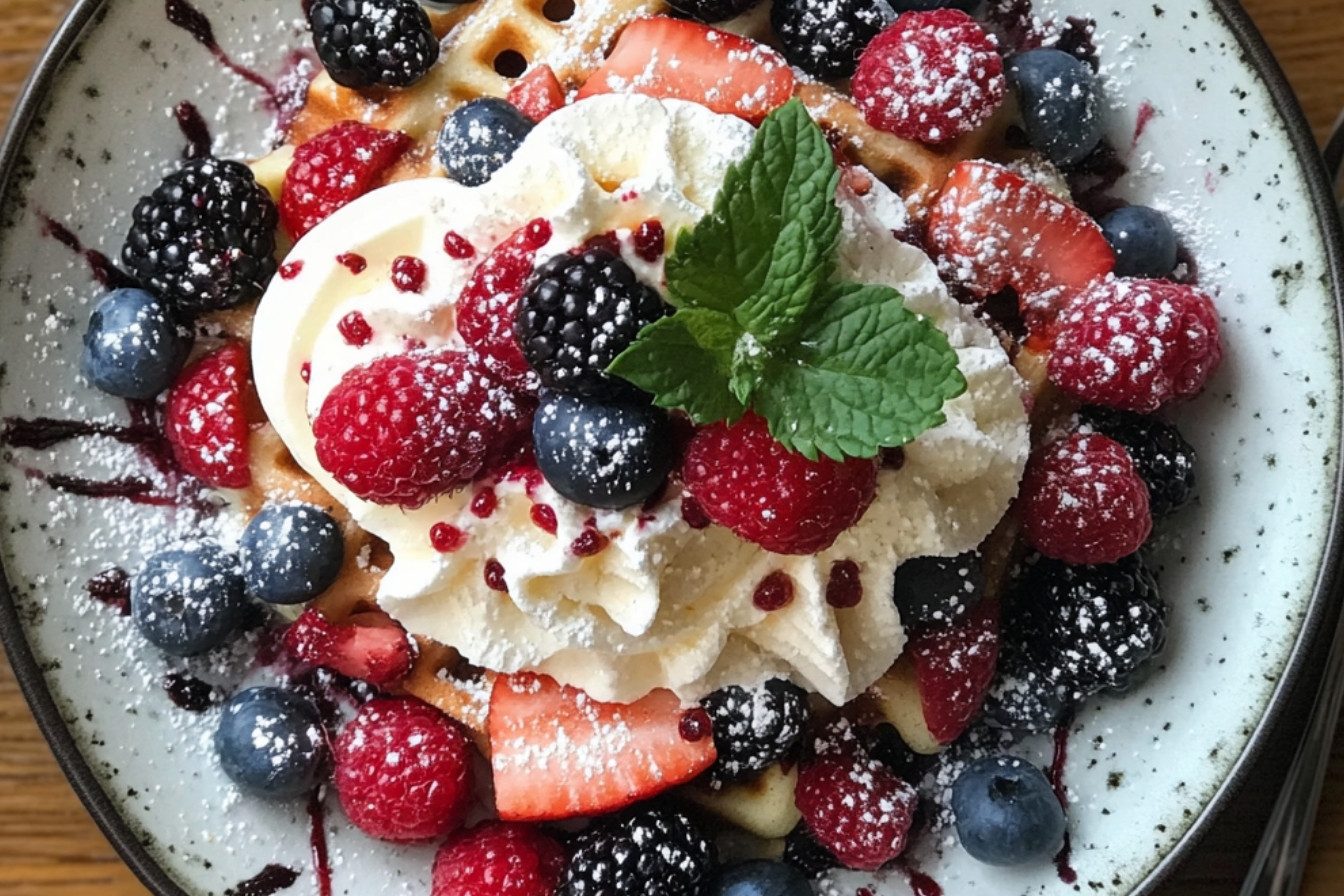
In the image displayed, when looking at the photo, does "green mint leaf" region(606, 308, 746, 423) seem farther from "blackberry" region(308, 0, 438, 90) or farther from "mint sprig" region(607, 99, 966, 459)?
"blackberry" region(308, 0, 438, 90)

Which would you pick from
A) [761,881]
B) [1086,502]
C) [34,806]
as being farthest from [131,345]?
[1086,502]

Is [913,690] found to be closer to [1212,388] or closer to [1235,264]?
[1212,388]

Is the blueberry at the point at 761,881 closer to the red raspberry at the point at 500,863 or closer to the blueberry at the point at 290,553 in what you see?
the red raspberry at the point at 500,863

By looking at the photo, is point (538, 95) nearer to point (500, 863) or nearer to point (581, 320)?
point (581, 320)

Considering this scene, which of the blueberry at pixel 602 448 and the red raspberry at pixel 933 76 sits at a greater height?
the red raspberry at pixel 933 76

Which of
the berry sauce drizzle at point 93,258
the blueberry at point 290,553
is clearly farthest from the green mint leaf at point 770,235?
the berry sauce drizzle at point 93,258

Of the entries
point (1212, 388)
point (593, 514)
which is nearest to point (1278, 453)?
point (1212, 388)
